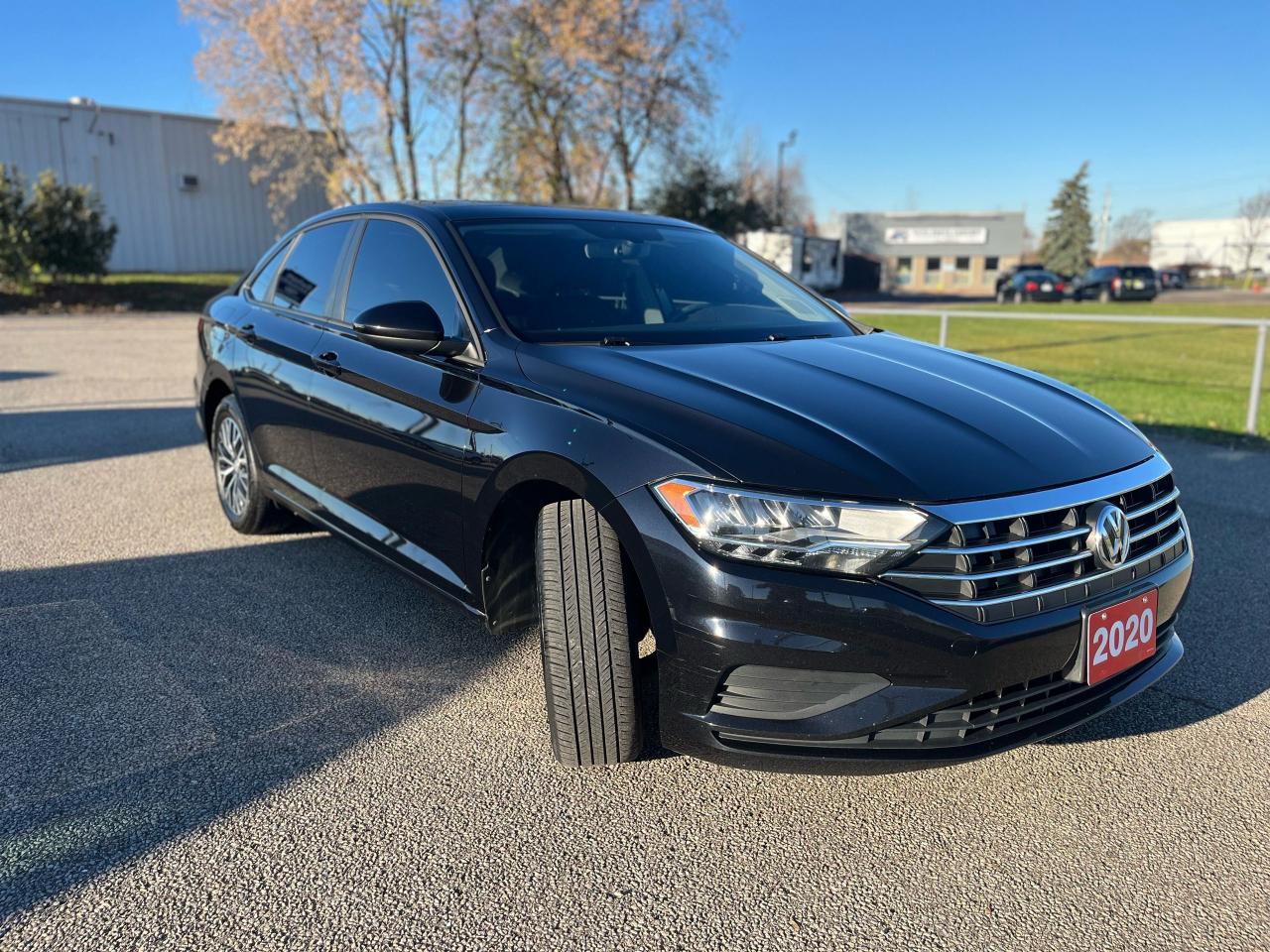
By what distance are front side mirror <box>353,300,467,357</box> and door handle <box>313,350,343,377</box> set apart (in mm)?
628

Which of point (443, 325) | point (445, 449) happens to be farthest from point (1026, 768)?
point (443, 325)

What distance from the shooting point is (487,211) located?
145 inches

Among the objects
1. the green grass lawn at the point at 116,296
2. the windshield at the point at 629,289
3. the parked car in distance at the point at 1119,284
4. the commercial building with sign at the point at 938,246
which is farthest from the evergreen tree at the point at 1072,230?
the windshield at the point at 629,289

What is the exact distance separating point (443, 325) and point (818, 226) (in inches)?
3343

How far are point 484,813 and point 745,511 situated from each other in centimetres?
108

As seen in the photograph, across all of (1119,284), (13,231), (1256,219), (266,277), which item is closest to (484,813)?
(266,277)

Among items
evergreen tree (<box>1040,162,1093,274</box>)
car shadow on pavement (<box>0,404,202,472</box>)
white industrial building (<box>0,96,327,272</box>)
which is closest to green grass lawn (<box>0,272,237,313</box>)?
white industrial building (<box>0,96,327,272</box>)

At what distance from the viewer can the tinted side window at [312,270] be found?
410 cm

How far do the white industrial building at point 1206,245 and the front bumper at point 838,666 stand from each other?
104 meters

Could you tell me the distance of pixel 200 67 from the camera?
26.7 metres

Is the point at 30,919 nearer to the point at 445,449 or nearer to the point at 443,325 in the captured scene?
the point at 445,449

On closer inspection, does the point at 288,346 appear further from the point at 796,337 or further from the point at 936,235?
the point at 936,235

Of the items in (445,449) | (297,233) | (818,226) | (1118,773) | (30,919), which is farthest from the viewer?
(818,226)

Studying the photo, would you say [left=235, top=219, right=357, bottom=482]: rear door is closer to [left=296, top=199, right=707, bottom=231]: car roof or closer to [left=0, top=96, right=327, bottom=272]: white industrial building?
[left=296, top=199, right=707, bottom=231]: car roof
